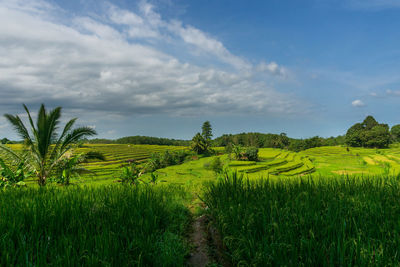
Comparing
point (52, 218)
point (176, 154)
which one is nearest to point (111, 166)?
point (176, 154)

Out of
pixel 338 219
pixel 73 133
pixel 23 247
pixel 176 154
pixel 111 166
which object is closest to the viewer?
pixel 23 247

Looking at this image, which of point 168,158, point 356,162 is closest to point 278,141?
point 356,162

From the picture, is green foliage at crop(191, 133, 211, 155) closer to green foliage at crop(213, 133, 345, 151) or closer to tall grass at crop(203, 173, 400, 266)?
green foliage at crop(213, 133, 345, 151)

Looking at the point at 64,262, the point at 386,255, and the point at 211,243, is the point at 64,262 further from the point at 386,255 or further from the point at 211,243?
the point at 386,255

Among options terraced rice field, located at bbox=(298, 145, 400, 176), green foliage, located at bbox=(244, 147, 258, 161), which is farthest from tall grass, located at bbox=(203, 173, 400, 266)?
green foliage, located at bbox=(244, 147, 258, 161)

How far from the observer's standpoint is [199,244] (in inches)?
122

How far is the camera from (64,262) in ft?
6.24

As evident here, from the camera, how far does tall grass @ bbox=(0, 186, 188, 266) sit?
199 centimetres

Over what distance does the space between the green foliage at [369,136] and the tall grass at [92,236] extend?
121 metres

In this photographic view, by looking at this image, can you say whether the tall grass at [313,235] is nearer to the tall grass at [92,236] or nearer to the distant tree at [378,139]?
the tall grass at [92,236]

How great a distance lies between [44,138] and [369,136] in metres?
126

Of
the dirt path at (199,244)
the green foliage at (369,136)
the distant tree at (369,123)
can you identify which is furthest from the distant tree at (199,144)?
the dirt path at (199,244)

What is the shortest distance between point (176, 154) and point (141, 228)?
97760mm

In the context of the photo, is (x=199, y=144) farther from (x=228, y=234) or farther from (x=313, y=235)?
(x=313, y=235)
